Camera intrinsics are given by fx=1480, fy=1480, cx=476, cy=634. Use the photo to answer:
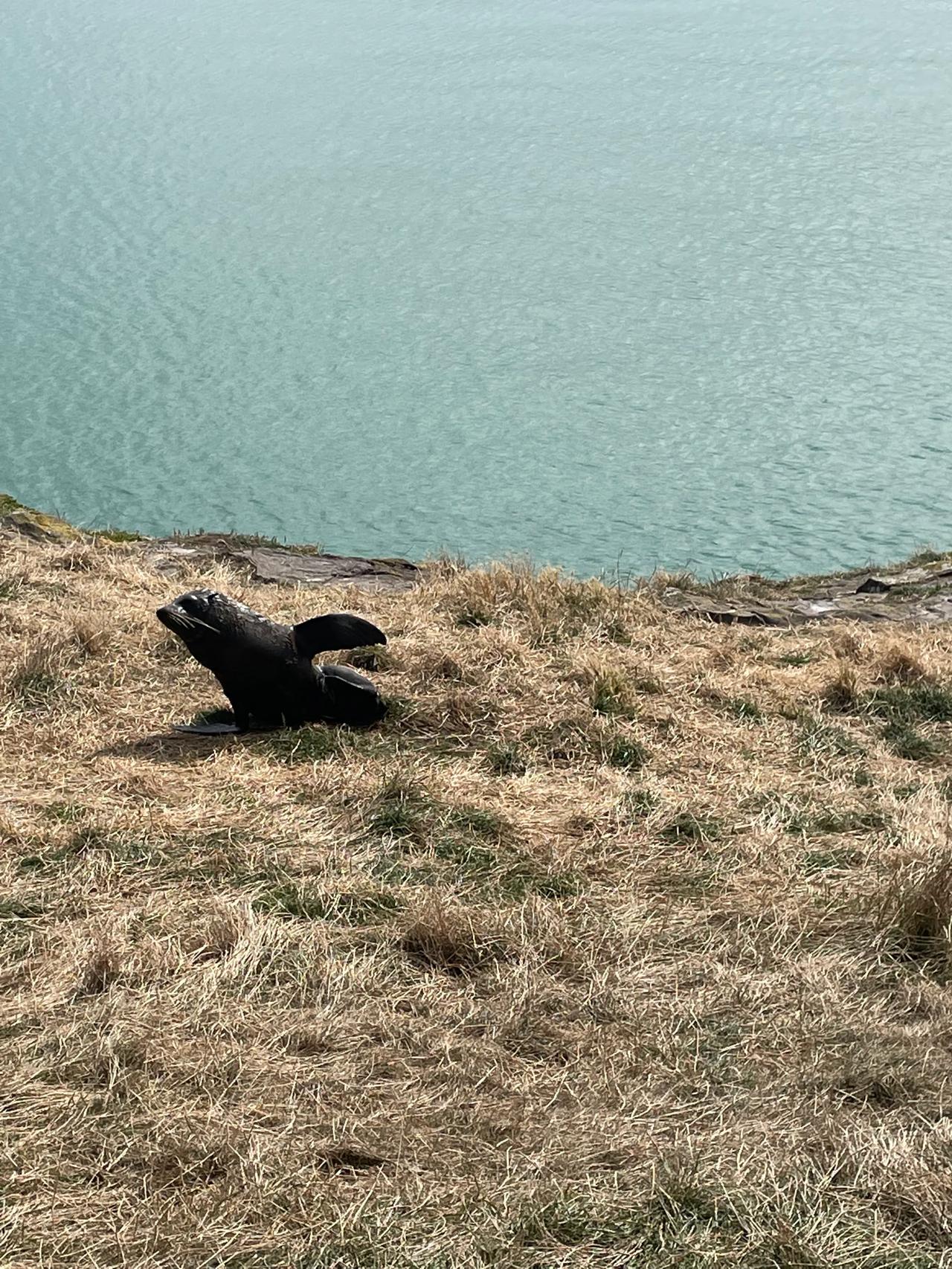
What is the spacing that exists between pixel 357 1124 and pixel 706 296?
13127mm

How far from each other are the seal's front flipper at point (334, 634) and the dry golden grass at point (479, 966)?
0.36 m

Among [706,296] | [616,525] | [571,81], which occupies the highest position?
[571,81]

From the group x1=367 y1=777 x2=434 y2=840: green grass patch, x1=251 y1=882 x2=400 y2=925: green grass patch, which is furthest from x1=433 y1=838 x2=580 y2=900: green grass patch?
x1=251 y1=882 x2=400 y2=925: green grass patch

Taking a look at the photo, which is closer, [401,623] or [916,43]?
[401,623]

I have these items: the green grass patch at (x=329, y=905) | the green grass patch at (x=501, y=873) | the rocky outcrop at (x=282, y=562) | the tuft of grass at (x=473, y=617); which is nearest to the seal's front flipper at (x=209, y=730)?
the green grass patch at (x=501, y=873)

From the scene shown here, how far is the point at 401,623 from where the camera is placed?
6.59 metres

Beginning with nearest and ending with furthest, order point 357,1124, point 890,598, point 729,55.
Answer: point 357,1124 < point 890,598 < point 729,55

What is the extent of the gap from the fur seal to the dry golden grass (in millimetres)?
177

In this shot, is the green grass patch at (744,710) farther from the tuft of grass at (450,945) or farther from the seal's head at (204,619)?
the tuft of grass at (450,945)

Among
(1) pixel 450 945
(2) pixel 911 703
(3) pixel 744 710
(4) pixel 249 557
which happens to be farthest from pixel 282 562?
(1) pixel 450 945

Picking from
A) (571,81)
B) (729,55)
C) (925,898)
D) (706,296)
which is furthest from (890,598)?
(729,55)

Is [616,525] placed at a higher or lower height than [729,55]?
lower

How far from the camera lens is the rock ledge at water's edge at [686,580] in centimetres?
780

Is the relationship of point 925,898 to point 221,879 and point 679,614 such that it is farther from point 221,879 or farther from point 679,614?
point 679,614
